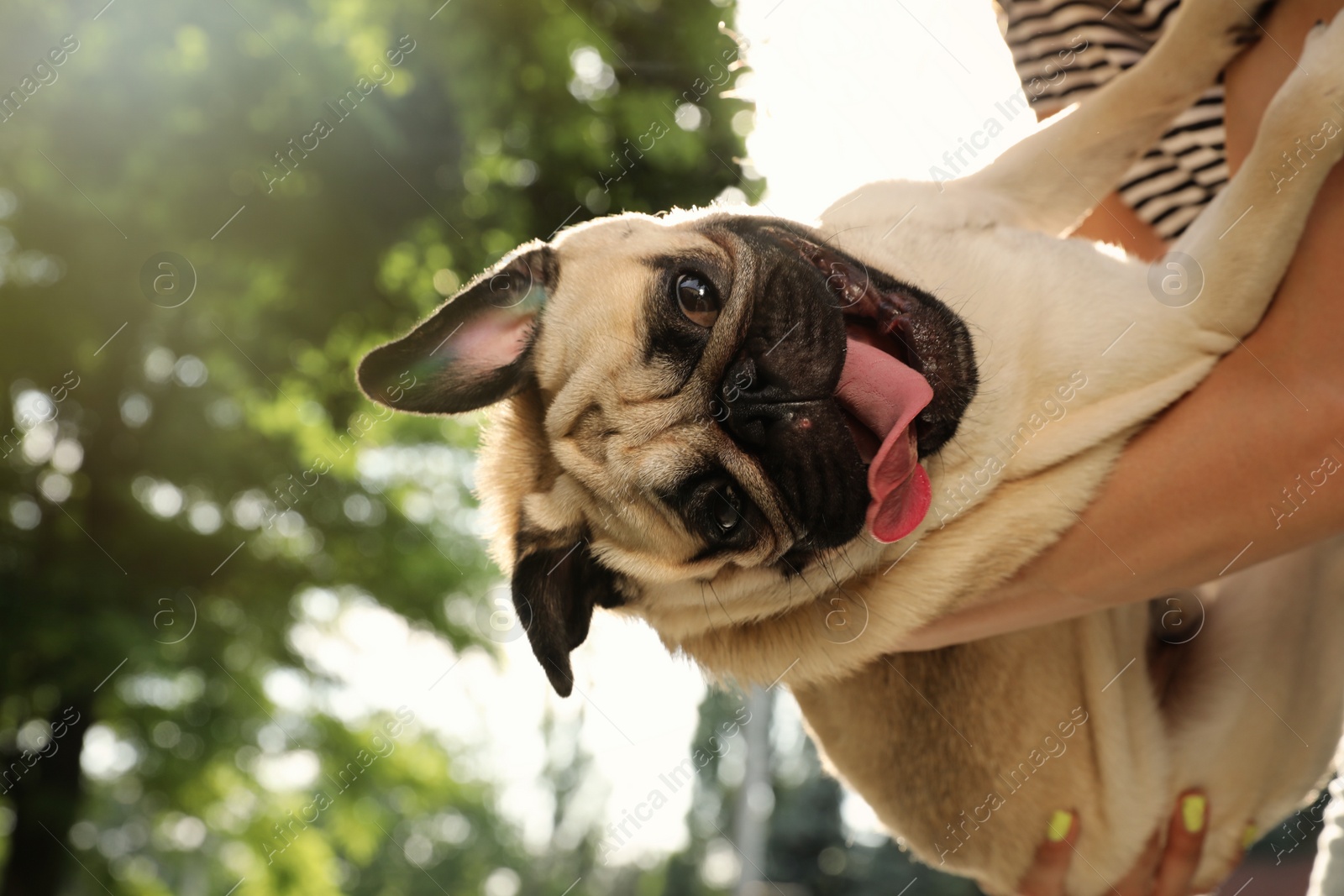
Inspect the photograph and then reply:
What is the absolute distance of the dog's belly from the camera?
243 cm

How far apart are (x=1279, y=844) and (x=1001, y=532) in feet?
6.96

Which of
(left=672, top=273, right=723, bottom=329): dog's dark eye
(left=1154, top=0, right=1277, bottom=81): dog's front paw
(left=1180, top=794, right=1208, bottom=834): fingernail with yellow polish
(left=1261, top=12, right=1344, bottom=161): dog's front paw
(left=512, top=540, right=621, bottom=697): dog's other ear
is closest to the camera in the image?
(left=1261, top=12, right=1344, bottom=161): dog's front paw

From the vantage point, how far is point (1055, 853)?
8.23 feet

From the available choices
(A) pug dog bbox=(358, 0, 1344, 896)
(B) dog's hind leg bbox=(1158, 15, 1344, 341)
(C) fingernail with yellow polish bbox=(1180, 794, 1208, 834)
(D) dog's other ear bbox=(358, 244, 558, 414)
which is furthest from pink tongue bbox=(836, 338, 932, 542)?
(C) fingernail with yellow polish bbox=(1180, 794, 1208, 834)

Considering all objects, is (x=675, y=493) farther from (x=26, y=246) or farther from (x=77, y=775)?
(x=77, y=775)

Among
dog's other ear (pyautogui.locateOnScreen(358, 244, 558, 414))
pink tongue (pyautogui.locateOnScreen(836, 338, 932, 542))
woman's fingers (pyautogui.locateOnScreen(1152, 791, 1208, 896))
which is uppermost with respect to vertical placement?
dog's other ear (pyautogui.locateOnScreen(358, 244, 558, 414))

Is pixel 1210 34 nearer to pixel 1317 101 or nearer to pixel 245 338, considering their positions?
pixel 1317 101

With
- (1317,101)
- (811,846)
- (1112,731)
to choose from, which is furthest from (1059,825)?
(811,846)

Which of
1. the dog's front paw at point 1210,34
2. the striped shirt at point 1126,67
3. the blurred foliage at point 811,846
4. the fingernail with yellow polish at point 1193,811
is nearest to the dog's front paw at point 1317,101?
the dog's front paw at point 1210,34

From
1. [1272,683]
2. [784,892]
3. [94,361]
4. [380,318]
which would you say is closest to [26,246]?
[94,361]

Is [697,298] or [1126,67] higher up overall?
[697,298]

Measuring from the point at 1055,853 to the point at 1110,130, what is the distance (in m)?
1.94

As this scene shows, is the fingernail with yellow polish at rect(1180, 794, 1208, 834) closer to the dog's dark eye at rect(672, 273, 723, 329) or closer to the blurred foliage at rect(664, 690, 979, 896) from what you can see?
the dog's dark eye at rect(672, 273, 723, 329)

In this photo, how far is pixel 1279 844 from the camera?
3277mm
